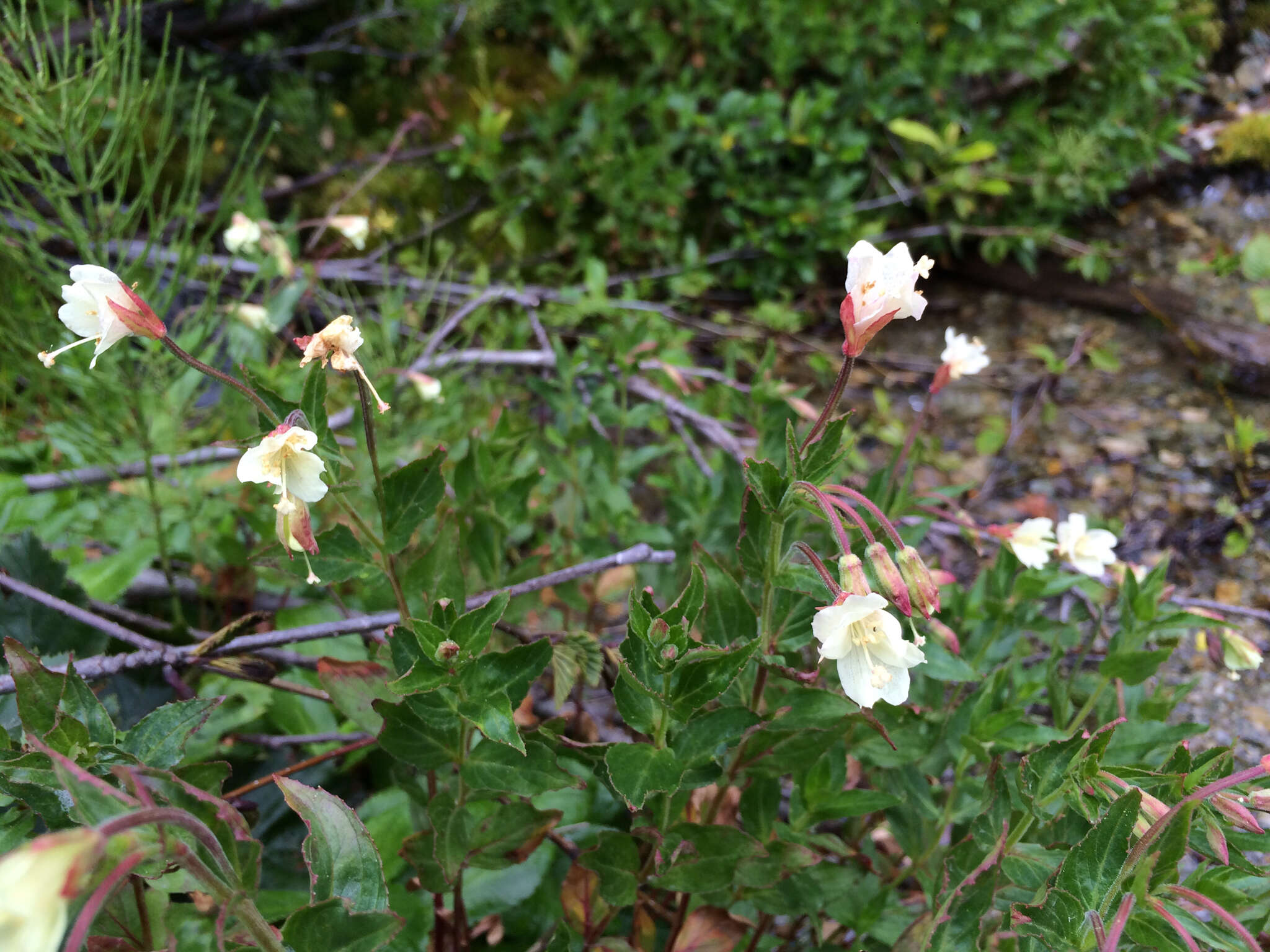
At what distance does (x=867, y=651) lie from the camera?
2.52 ft

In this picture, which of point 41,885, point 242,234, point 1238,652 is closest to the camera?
point 41,885

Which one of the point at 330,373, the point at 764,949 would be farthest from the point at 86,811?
the point at 330,373

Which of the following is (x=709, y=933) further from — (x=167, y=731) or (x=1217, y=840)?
(x=167, y=731)

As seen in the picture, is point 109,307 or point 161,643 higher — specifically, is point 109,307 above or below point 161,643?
above

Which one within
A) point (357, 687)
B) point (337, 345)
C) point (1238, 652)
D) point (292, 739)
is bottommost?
point (1238, 652)

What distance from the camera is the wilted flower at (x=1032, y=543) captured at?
115 centimetres

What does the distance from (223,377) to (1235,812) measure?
0.97 meters

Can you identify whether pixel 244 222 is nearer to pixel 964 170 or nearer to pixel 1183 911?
pixel 1183 911

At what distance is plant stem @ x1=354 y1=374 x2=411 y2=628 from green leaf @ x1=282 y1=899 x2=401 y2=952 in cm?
25

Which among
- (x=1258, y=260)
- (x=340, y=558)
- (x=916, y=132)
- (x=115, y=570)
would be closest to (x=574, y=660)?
(x=340, y=558)

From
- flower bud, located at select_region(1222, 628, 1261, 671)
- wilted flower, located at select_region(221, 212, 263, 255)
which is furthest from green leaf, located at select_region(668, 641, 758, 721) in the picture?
wilted flower, located at select_region(221, 212, 263, 255)

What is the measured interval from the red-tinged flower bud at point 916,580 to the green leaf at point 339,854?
555 millimetres

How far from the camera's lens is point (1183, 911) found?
72cm

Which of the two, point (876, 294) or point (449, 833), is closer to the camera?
point (876, 294)
